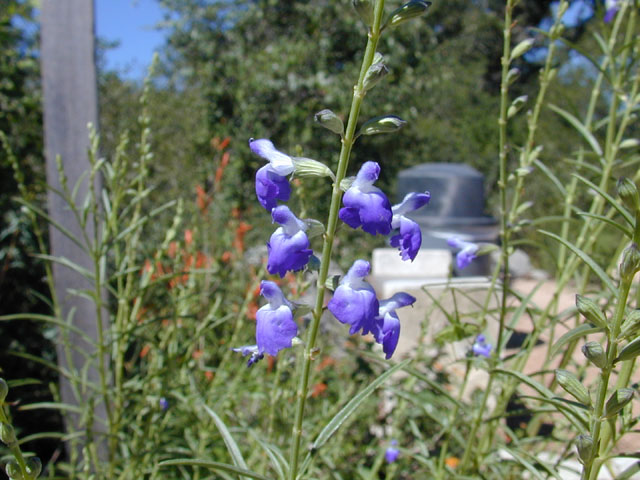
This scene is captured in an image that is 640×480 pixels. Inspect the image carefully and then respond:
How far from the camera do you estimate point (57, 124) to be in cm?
243

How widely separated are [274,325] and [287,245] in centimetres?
15

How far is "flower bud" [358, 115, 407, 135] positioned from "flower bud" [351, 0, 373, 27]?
0.52ft

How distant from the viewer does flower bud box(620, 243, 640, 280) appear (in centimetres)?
85

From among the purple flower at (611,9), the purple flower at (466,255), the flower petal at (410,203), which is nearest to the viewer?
the flower petal at (410,203)

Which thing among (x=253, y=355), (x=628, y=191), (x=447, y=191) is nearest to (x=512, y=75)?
(x=628, y=191)

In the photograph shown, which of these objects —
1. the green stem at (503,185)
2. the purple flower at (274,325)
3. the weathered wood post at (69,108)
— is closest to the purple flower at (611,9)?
the green stem at (503,185)

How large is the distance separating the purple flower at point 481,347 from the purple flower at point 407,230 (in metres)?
0.84

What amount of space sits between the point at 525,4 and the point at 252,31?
18.5 m

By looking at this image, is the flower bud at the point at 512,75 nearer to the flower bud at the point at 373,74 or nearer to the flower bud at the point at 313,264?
the flower bud at the point at 373,74

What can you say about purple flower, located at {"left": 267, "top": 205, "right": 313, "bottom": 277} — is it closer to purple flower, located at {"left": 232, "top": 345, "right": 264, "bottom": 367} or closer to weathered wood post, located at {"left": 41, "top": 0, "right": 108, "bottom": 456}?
purple flower, located at {"left": 232, "top": 345, "right": 264, "bottom": 367}

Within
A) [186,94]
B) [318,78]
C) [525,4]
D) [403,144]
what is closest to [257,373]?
[318,78]

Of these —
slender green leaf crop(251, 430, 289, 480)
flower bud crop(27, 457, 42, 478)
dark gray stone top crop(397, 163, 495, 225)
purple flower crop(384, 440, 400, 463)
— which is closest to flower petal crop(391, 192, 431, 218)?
slender green leaf crop(251, 430, 289, 480)

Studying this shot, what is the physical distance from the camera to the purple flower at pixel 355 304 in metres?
0.88

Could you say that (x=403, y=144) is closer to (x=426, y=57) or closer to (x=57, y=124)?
(x=426, y=57)
